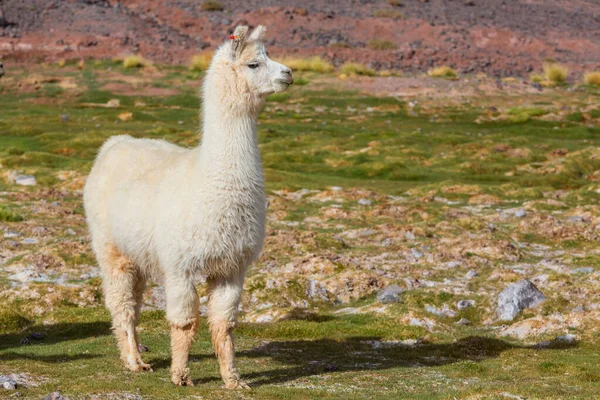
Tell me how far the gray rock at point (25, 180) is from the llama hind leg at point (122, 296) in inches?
785

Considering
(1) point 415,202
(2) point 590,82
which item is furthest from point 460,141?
(2) point 590,82

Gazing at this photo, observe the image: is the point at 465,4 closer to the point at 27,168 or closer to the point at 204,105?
the point at 27,168

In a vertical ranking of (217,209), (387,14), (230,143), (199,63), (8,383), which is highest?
(230,143)

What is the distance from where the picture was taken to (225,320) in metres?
11.1

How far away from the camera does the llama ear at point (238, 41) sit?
10.8 m

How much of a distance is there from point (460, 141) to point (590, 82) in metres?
26.8

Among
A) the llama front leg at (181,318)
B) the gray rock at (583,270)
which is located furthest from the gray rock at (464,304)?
the llama front leg at (181,318)

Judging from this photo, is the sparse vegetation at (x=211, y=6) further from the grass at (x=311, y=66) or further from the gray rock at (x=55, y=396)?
the gray rock at (x=55, y=396)

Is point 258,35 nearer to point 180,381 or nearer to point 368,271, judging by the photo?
point 180,381

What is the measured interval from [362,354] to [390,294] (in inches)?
161

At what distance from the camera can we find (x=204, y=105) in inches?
446

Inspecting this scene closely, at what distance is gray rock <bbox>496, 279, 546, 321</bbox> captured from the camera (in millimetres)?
16891

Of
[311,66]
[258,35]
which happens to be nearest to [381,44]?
[311,66]

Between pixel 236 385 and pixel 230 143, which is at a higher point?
pixel 230 143
